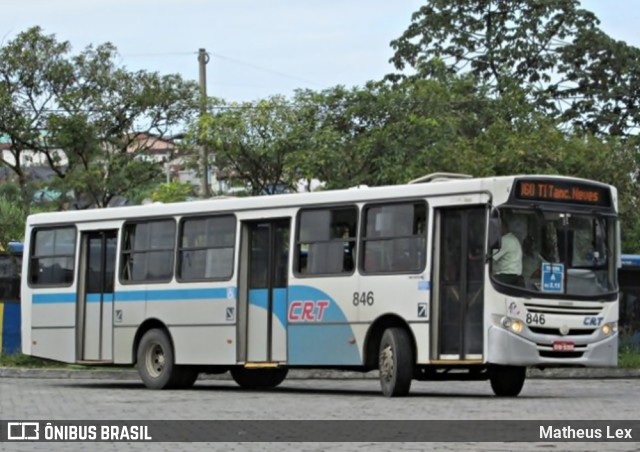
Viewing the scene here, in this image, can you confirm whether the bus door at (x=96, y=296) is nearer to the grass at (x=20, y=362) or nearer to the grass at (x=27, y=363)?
the grass at (x=27, y=363)

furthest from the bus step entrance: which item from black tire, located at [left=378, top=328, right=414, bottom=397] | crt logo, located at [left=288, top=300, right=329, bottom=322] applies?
black tire, located at [left=378, top=328, right=414, bottom=397]

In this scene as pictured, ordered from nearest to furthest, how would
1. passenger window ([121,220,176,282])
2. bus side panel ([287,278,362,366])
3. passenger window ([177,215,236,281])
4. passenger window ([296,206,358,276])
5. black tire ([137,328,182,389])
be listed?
bus side panel ([287,278,362,366])
passenger window ([296,206,358,276])
passenger window ([177,215,236,281])
black tire ([137,328,182,389])
passenger window ([121,220,176,282])

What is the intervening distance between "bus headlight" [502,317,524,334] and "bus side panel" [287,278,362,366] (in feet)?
7.57

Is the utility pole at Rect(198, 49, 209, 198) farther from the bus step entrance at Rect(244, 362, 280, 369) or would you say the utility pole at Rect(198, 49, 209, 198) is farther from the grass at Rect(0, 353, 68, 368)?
the bus step entrance at Rect(244, 362, 280, 369)

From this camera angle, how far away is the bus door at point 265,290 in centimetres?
2206

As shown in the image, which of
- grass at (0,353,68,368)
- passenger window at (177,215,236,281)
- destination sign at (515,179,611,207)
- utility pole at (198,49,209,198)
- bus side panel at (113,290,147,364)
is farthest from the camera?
utility pole at (198,49,209,198)

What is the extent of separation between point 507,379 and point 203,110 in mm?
23074

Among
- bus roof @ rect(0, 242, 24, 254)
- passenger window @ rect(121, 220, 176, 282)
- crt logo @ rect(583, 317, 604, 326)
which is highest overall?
bus roof @ rect(0, 242, 24, 254)

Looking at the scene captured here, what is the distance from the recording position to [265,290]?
22.4 m

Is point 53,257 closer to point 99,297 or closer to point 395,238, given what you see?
point 99,297

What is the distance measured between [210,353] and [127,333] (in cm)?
189

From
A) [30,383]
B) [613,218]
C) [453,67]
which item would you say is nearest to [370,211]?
[613,218]

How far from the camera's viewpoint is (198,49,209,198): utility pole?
41.5 m

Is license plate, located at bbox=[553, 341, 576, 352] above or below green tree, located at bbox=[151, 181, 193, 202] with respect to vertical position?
below
